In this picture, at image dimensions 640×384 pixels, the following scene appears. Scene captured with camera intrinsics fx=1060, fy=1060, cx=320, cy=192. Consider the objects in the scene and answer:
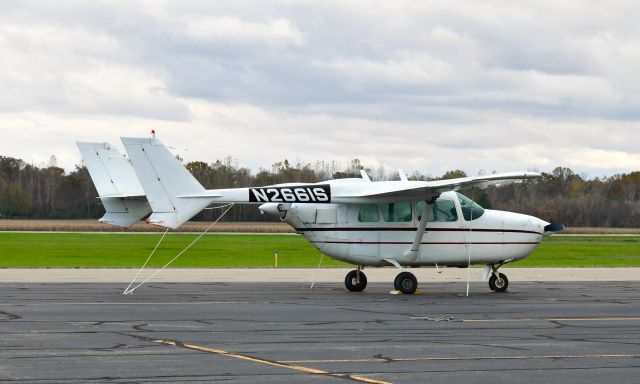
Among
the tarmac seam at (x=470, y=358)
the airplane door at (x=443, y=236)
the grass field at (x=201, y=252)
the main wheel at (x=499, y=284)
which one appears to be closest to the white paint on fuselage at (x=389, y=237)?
the airplane door at (x=443, y=236)

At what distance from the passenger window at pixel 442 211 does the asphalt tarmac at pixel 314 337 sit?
195 cm

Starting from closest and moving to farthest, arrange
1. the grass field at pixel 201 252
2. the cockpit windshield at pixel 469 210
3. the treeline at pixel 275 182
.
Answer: the cockpit windshield at pixel 469 210
the grass field at pixel 201 252
the treeline at pixel 275 182

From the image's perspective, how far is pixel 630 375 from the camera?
41.4 feet

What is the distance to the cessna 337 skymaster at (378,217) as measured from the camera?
25.2m

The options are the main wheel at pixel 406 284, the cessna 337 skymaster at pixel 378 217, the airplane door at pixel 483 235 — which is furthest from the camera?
the airplane door at pixel 483 235

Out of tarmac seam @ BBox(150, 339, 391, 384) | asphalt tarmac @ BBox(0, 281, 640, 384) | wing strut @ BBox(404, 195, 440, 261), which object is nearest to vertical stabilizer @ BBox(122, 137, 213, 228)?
asphalt tarmac @ BBox(0, 281, 640, 384)

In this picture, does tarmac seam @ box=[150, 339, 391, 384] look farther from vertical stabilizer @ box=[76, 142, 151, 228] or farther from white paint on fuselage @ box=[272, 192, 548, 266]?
vertical stabilizer @ box=[76, 142, 151, 228]

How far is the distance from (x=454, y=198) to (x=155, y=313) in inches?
389

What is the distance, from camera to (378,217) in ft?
86.6

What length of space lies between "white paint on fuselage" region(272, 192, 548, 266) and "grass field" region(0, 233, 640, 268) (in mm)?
15553

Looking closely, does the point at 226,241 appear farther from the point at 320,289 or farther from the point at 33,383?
the point at 33,383

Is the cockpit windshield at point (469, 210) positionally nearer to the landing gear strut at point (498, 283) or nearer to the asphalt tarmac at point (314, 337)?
the landing gear strut at point (498, 283)

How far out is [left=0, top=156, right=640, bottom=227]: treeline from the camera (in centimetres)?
8850

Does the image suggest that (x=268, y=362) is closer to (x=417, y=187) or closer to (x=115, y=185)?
(x=417, y=187)
